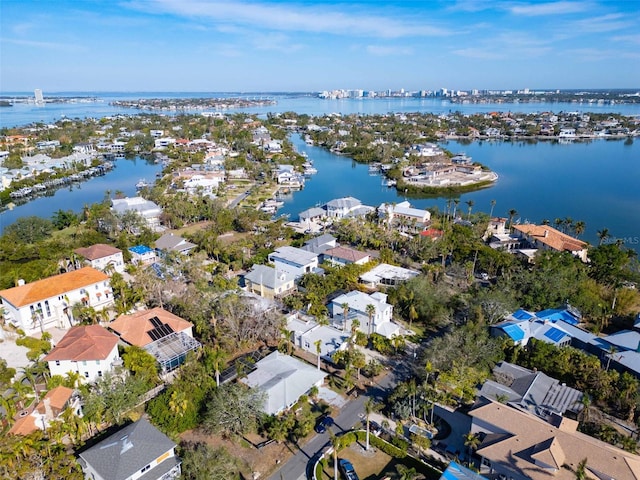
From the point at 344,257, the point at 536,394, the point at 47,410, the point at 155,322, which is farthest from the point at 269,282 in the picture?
the point at 536,394

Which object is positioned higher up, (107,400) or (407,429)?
(107,400)

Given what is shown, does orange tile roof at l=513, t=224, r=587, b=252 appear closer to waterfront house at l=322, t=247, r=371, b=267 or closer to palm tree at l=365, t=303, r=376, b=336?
waterfront house at l=322, t=247, r=371, b=267

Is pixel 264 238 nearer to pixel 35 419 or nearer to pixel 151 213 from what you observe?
pixel 151 213

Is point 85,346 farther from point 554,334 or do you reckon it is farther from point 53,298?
point 554,334

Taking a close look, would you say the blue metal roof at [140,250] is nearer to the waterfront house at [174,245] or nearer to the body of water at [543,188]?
the waterfront house at [174,245]

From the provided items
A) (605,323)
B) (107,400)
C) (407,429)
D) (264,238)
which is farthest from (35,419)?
(605,323)

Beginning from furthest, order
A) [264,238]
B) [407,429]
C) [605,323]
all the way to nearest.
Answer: [264,238] → [605,323] → [407,429]
